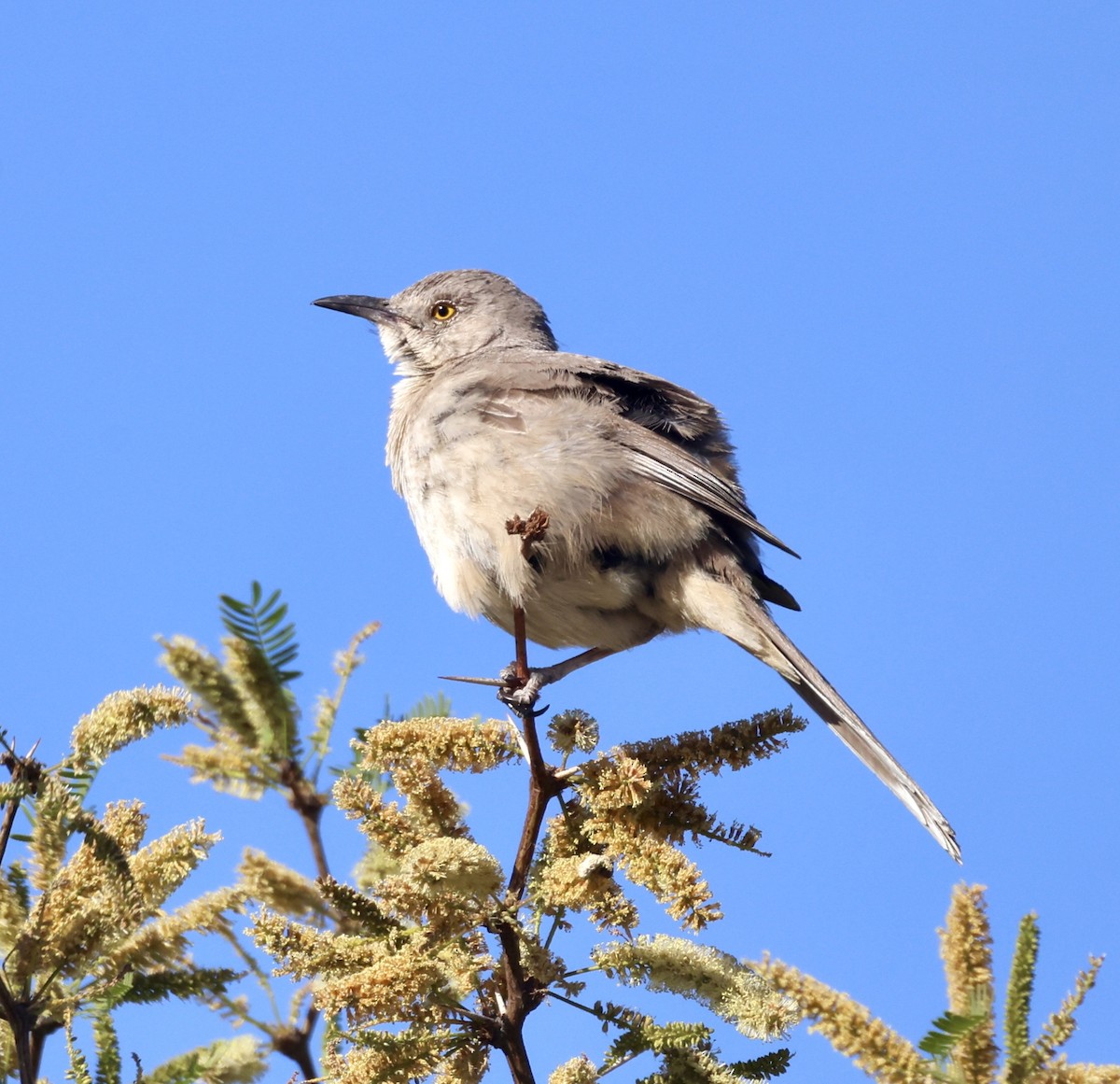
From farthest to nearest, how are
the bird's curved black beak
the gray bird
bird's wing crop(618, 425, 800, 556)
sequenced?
the bird's curved black beak → bird's wing crop(618, 425, 800, 556) → the gray bird

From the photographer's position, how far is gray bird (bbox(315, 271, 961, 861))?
540cm

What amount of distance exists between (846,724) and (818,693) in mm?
185

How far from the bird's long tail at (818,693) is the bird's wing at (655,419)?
34 centimetres

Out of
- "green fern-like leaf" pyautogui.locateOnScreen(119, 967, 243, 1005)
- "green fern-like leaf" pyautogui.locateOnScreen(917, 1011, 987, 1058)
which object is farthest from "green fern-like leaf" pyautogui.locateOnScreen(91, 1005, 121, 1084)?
"green fern-like leaf" pyautogui.locateOnScreen(917, 1011, 987, 1058)

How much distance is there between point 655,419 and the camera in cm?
A: 604

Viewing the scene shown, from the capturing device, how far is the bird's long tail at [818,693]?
4645mm

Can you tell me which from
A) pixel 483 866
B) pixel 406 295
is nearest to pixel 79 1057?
pixel 483 866

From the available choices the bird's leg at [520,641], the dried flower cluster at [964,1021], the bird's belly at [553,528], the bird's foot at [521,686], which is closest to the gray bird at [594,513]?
the bird's belly at [553,528]

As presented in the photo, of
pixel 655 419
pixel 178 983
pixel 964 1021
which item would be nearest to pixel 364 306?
pixel 655 419

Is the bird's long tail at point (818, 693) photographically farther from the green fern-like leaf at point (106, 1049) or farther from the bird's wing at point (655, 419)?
the green fern-like leaf at point (106, 1049)

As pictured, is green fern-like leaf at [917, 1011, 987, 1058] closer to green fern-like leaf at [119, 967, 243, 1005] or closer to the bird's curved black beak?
green fern-like leaf at [119, 967, 243, 1005]

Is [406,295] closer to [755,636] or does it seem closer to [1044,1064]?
[755,636]

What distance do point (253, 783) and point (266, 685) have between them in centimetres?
33

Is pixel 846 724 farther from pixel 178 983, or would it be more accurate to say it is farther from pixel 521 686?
pixel 178 983
